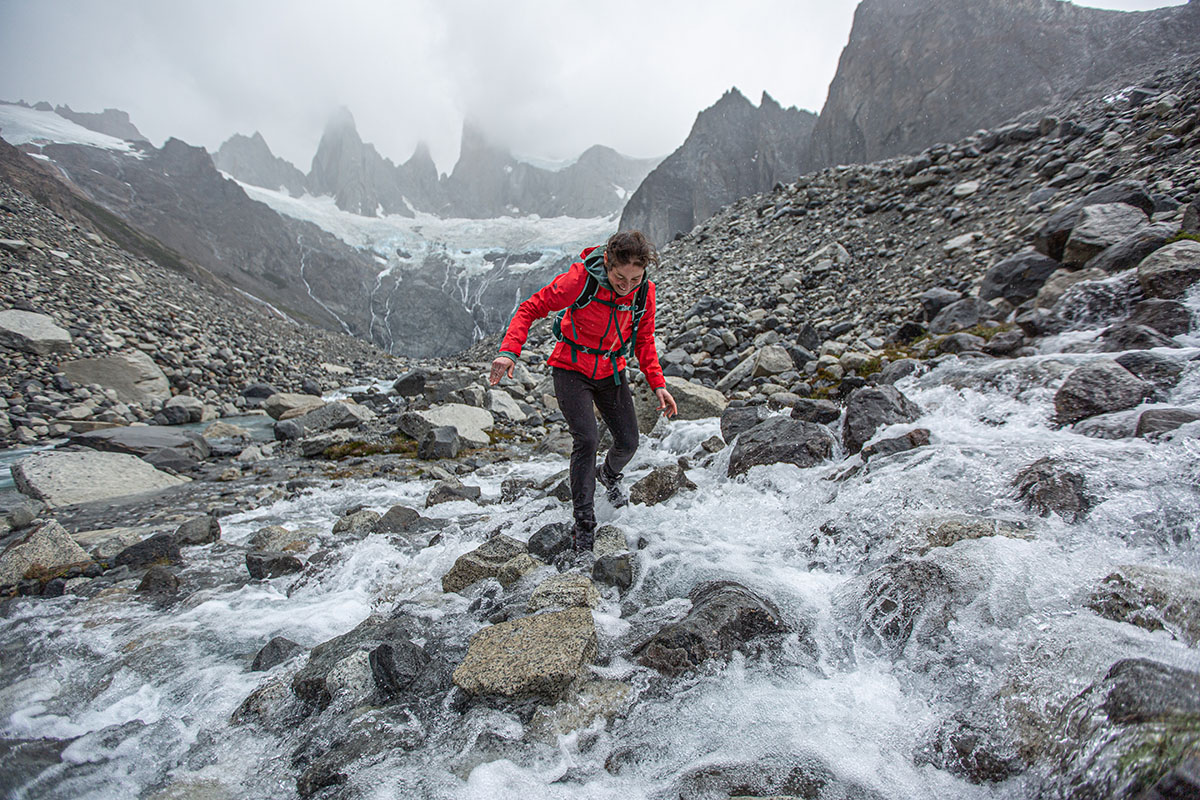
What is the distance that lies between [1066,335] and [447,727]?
7377mm

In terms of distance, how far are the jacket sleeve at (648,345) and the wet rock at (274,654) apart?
10.9ft

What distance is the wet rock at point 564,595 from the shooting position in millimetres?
3180

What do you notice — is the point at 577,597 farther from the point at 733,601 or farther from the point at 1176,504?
the point at 1176,504

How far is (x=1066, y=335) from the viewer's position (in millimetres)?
5582

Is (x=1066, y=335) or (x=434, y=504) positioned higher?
(x=1066, y=335)

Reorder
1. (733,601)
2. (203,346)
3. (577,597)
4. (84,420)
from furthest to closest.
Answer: (203,346)
(84,420)
(577,597)
(733,601)

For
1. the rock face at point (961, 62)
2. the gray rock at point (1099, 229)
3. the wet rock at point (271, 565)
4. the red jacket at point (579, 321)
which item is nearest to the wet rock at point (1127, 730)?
the red jacket at point (579, 321)

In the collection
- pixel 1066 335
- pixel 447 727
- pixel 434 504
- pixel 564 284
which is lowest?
pixel 447 727

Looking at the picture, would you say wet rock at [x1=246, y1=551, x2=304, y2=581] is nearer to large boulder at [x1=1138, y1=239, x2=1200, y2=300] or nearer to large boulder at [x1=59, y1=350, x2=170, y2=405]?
large boulder at [x1=1138, y1=239, x2=1200, y2=300]

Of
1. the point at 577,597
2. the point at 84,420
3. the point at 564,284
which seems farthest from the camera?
the point at 84,420

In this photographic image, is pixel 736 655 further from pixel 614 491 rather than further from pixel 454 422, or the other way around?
pixel 454 422

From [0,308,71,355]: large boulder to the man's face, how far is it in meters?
15.1

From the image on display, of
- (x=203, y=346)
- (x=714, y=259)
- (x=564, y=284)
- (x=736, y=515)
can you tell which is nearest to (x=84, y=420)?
(x=203, y=346)

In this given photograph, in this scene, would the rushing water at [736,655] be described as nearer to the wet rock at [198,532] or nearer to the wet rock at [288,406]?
the wet rock at [198,532]
